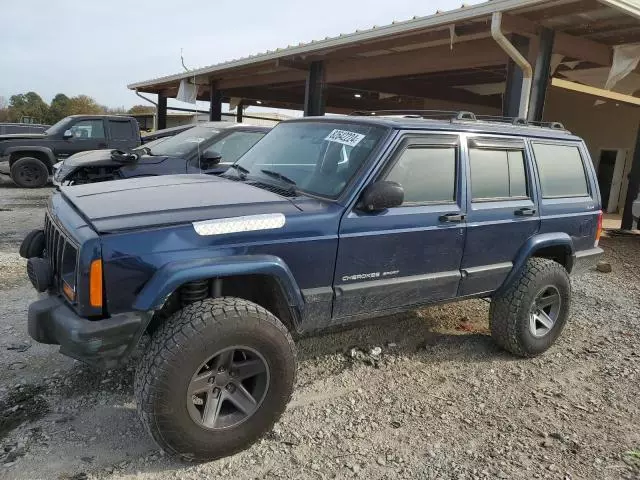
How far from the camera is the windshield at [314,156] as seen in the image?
131 inches

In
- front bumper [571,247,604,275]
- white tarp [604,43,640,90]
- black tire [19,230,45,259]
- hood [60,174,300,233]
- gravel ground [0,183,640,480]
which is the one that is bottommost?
gravel ground [0,183,640,480]

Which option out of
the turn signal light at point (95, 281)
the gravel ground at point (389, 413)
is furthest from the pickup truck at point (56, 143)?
Result: the turn signal light at point (95, 281)

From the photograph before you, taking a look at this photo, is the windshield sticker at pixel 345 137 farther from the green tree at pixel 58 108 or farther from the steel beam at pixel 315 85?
the green tree at pixel 58 108

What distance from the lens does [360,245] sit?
10.4 ft

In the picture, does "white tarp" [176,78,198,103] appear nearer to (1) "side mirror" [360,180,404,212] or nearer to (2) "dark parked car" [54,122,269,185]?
(2) "dark parked car" [54,122,269,185]

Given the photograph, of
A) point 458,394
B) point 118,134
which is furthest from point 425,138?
point 118,134

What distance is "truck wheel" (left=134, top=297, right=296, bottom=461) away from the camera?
2.53 m

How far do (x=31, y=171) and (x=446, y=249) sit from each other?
12015mm

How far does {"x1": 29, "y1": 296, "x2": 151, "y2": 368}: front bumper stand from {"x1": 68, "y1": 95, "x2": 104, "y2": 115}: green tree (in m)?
46.5

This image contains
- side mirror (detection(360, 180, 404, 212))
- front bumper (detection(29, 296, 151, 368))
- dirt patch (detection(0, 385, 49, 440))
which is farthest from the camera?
side mirror (detection(360, 180, 404, 212))

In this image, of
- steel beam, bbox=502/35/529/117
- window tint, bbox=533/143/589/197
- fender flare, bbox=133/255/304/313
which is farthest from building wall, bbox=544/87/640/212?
fender flare, bbox=133/255/304/313

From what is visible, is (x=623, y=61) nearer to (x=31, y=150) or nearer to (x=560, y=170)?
(x=560, y=170)

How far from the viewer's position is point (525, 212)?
4.04m

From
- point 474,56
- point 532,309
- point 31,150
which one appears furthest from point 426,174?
point 31,150
